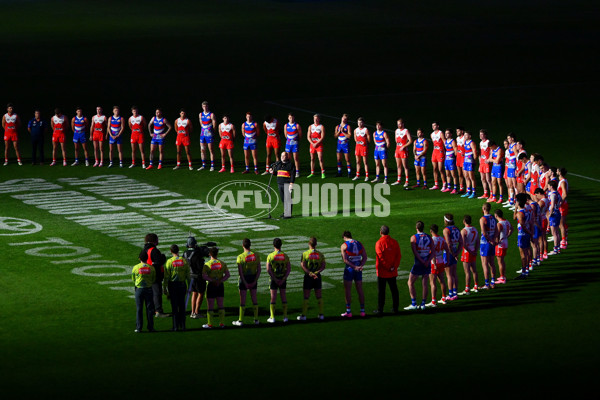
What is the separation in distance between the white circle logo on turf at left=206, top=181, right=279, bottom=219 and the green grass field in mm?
304

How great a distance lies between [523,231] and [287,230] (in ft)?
24.1

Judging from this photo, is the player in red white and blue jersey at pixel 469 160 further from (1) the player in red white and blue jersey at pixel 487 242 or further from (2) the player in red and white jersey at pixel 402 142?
(1) the player in red white and blue jersey at pixel 487 242

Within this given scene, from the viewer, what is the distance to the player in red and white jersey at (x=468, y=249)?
81.1 ft

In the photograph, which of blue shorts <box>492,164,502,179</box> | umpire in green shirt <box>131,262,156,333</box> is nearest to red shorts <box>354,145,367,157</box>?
blue shorts <box>492,164,502,179</box>

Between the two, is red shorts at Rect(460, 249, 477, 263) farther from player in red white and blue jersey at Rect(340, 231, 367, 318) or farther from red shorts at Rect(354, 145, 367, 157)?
red shorts at Rect(354, 145, 367, 157)

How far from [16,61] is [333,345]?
170 feet

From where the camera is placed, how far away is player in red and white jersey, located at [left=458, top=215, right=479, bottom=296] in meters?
24.7

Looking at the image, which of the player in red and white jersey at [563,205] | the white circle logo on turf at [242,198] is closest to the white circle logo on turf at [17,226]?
the white circle logo on turf at [242,198]

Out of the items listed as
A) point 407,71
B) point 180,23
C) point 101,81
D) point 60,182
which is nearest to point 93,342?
point 60,182

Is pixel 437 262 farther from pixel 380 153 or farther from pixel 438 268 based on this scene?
pixel 380 153

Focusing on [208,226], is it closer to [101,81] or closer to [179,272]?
[179,272]

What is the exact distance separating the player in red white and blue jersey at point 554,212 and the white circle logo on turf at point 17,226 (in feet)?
44.2

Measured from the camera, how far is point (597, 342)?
21.0 metres

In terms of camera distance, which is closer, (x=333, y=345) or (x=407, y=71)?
(x=333, y=345)
